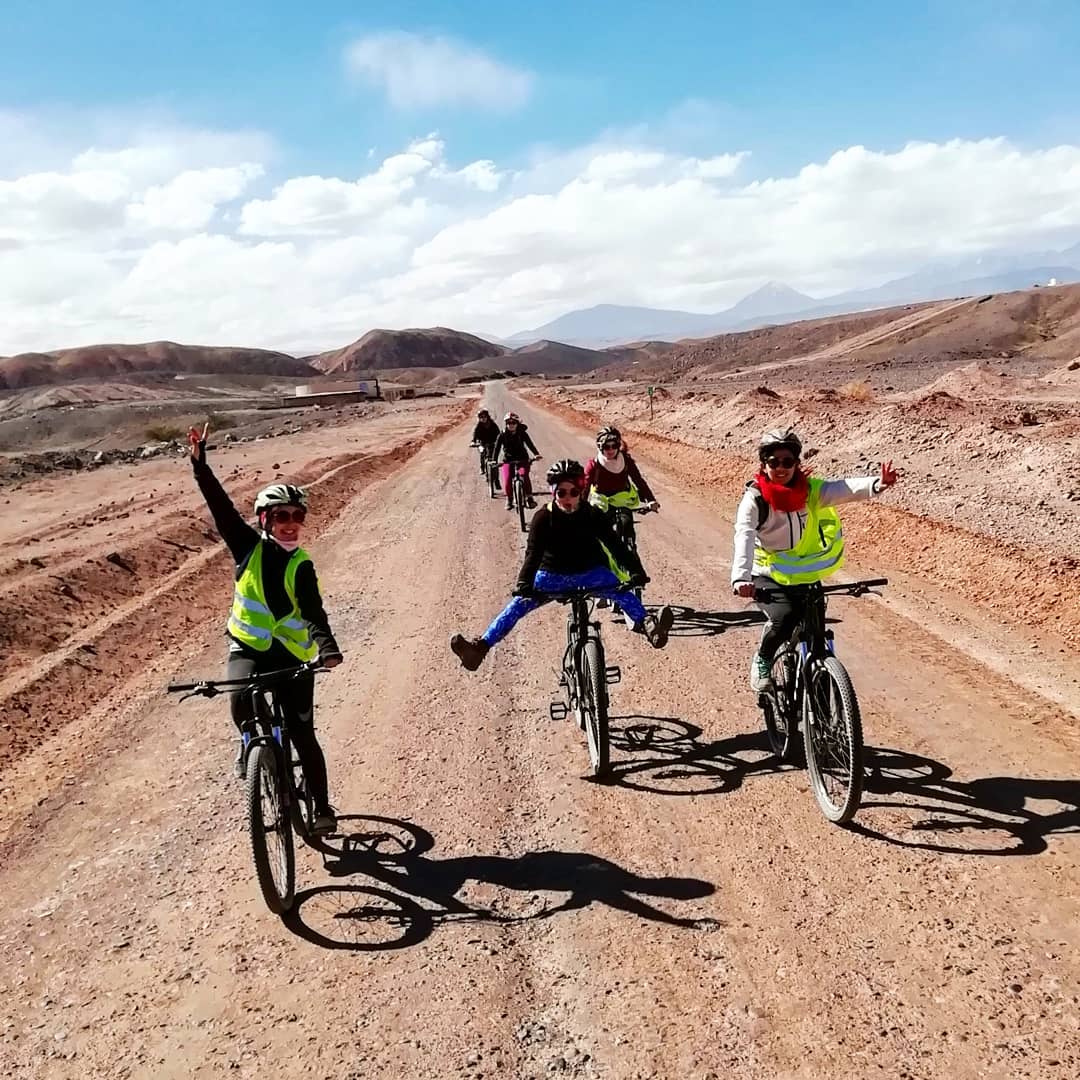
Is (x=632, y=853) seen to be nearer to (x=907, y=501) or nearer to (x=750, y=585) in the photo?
(x=750, y=585)

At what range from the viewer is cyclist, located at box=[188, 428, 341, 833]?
4992 mm

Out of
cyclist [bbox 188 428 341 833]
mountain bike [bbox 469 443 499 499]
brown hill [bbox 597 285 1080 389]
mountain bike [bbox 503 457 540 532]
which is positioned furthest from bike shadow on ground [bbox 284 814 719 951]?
brown hill [bbox 597 285 1080 389]

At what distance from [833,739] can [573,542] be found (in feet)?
7.70

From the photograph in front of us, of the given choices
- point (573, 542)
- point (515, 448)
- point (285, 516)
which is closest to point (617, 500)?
point (573, 542)

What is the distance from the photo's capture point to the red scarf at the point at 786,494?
5781mm

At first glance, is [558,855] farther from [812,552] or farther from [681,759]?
[812,552]

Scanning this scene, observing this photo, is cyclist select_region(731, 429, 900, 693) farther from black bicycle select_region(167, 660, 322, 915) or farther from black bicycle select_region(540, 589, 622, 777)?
black bicycle select_region(167, 660, 322, 915)

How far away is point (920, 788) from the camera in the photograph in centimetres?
581

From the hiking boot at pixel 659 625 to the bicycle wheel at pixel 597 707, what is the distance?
0.39 m

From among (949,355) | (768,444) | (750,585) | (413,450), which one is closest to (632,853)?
(750,585)

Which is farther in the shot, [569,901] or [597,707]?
[597,707]

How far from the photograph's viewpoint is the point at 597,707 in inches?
248

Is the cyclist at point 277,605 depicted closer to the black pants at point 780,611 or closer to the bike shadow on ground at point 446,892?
the bike shadow on ground at point 446,892

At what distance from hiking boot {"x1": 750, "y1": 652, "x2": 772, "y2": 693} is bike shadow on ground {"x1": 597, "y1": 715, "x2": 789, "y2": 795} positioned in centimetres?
60
